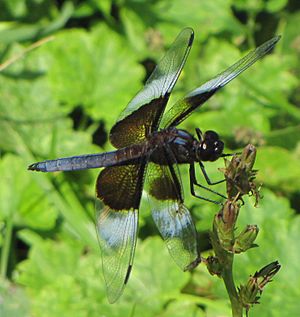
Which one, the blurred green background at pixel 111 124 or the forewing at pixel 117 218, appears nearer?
the forewing at pixel 117 218

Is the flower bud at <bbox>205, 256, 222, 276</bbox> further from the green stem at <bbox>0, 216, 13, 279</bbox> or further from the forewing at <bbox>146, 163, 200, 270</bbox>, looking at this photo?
the green stem at <bbox>0, 216, 13, 279</bbox>

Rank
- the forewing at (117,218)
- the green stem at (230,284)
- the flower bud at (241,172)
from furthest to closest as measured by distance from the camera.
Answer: the forewing at (117,218), the green stem at (230,284), the flower bud at (241,172)

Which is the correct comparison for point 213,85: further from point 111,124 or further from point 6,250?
point 111,124

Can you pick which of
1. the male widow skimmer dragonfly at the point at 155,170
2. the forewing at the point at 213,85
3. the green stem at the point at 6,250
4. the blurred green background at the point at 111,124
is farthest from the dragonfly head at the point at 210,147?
the green stem at the point at 6,250

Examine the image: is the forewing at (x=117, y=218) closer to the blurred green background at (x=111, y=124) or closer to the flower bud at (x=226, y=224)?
the flower bud at (x=226, y=224)

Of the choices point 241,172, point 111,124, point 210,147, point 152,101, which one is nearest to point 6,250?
point 111,124

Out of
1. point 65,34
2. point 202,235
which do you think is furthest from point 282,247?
point 65,34

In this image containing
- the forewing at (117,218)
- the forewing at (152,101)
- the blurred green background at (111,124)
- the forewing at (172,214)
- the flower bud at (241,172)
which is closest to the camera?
the flower bud at (241,172)
